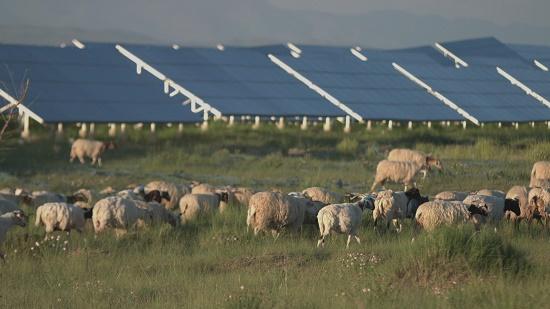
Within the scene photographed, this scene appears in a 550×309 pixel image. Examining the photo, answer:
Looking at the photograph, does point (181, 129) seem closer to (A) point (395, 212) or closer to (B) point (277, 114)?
(B) point (277, 114)

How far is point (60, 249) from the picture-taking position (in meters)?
15.4

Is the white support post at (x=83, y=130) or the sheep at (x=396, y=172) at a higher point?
the white support post at (x=83, y=130)

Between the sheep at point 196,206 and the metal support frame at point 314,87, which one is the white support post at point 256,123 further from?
the sheep at point 196,206

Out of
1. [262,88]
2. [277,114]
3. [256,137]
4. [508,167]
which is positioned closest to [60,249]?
[508,167]

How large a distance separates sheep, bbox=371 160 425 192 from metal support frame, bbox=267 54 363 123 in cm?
2009

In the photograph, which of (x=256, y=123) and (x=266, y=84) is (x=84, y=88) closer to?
(x=256, y=123)

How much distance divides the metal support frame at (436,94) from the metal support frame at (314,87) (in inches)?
260

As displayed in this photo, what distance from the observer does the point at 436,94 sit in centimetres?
5425

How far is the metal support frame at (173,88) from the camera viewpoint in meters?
42.8

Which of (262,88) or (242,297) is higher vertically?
(262,88)

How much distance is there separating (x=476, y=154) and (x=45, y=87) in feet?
44.7

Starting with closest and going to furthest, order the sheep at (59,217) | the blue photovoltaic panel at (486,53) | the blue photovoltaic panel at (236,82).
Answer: the sheep at (59,217), the blue photovoltaic panel at (236,82), the blue photovoltaic panel at (486,53)

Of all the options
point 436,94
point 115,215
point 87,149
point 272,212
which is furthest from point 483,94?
point 115,215

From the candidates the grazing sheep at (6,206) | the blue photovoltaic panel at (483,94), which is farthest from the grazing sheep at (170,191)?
the blue photovoltaic panel at (483,94)
